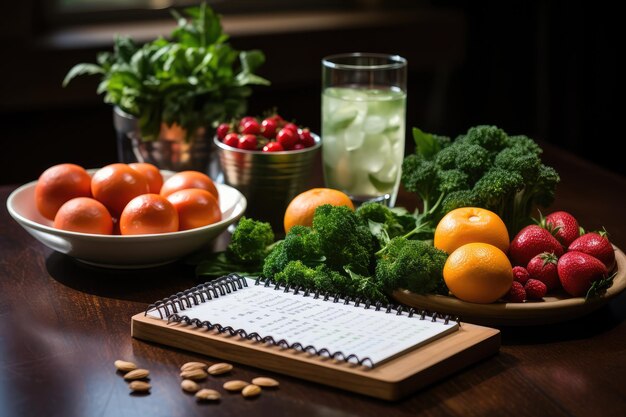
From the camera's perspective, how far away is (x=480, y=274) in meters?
1.34

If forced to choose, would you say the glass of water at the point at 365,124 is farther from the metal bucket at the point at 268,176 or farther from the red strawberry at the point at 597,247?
the red strawberry at the point at 597,247

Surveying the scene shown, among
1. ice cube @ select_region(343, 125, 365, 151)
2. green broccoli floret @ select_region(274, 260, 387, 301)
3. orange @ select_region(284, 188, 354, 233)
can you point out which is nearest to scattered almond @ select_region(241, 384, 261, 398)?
green broccoli floret @ select_region(274, 260, 387, 301)

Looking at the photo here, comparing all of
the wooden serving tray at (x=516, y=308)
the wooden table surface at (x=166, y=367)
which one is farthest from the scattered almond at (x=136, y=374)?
the wooden serving tray at (x=516, y=308)

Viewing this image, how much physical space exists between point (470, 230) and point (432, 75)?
107 inches

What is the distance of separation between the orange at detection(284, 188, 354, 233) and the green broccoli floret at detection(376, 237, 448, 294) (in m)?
0.24

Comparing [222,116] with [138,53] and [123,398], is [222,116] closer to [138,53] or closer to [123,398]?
[138,53]

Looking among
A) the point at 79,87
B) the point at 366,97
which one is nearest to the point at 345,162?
the point at 366,97

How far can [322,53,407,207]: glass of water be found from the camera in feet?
6.23

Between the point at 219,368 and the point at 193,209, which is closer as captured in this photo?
the point at 219,368

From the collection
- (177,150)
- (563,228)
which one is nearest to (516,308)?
(563,228)

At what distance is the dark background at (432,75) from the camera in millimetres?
3402

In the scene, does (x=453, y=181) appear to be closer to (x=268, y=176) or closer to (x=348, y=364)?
(x=268, y=176)

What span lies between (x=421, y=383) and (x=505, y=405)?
0.35 ft

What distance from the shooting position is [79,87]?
344 cm
